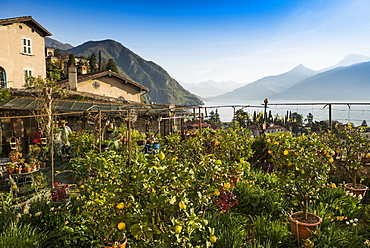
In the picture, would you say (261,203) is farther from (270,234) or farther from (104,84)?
(104,84)

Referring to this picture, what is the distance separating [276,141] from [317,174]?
1.43 metres

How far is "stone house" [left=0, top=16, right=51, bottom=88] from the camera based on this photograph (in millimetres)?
15930

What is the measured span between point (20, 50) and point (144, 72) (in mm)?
103304

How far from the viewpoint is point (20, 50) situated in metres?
16.9

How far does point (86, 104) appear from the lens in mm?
12086

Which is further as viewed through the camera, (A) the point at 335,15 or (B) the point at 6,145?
(A) the point at 335,15

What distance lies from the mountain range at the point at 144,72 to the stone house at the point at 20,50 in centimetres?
6653

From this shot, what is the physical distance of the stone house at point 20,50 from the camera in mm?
15930

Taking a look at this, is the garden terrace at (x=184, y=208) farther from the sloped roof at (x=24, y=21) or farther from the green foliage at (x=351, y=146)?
the sloped roof at (x=24, y=21)

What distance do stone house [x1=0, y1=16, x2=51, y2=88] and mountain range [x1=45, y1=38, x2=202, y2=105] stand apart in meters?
66.5

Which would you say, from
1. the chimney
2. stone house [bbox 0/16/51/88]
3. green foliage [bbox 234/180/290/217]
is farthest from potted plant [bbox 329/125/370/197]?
stone house [bbox 0/16/51/88]

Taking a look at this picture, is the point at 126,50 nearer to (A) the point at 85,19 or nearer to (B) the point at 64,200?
(A) the point at 85,19

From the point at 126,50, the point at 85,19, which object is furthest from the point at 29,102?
the point at 126,50

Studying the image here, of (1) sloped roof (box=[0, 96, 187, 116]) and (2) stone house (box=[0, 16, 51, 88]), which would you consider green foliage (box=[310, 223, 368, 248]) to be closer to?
(1) sloped roof (box=[0, 96, 187, 116])
